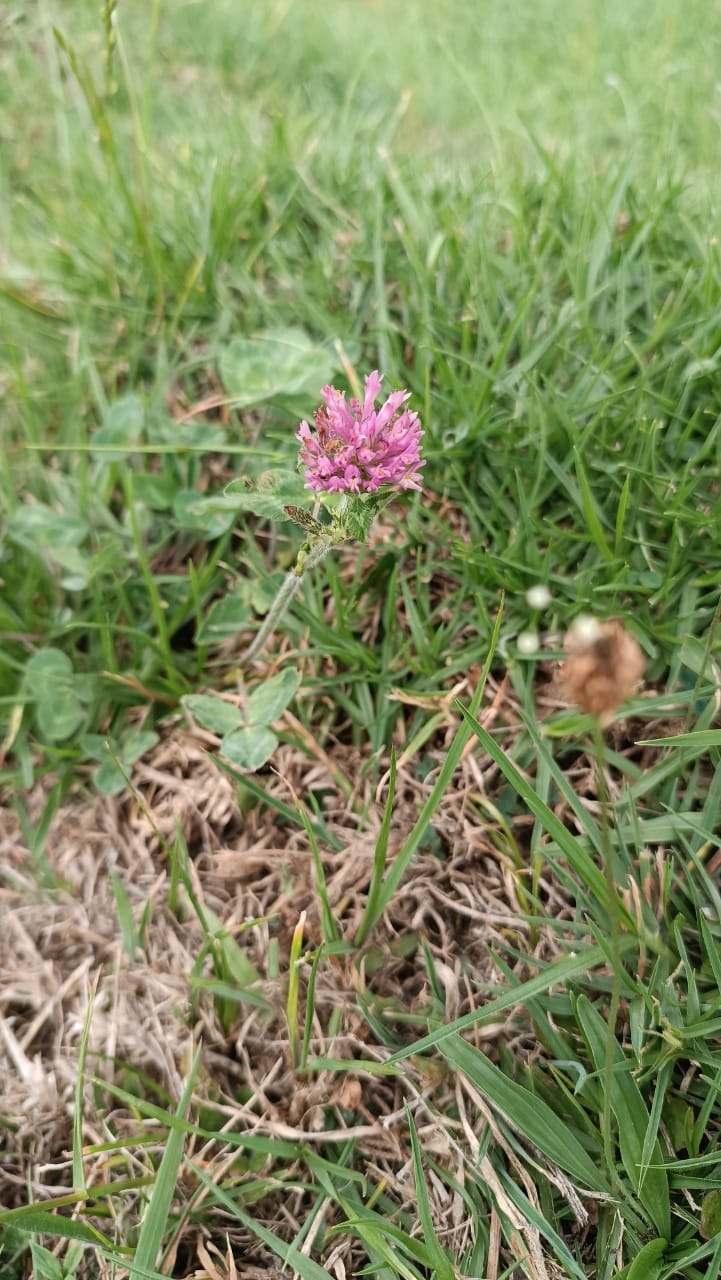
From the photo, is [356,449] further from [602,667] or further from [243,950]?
[243,950]

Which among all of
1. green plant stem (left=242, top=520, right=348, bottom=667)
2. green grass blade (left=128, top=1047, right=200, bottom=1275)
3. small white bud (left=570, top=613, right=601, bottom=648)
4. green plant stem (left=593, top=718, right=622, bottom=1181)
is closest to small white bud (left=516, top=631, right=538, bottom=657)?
green plant stem (left=242, top=520, right=348, bottom=667)

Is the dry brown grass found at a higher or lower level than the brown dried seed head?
lower

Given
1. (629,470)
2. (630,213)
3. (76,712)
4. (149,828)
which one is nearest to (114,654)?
(76,712)

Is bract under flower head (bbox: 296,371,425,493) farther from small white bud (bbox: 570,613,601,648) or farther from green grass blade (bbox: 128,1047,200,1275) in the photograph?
green grass blade (bbox: 128,1047,200,1275)

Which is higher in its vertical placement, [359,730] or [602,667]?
[602,667]

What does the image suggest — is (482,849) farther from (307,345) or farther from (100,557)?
(307,345)

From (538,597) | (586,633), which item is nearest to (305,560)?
(538,597)

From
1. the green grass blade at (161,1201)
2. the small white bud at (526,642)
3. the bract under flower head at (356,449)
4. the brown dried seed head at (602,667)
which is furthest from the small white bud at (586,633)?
the green grass blade at (161,1201)
